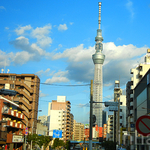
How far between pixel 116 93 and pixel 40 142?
85313 millimetres

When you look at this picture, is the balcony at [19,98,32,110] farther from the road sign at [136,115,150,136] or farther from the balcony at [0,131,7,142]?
the road sign at [136,115,150,136]

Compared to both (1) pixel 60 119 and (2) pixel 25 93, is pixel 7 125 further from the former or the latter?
(1) pixel 60 119

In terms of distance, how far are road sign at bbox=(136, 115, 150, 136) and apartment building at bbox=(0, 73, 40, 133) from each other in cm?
7554

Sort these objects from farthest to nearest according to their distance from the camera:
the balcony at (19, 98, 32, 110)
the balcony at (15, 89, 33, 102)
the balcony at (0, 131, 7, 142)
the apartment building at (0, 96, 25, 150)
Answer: the balcony at (15, 89, 33, 102) < the balcony at (19, 98, 32, 110) < the apartment building at (0, 96, 25, 150) < the balcony at (0, 131, 7, 142)

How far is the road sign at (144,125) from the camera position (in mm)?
8531

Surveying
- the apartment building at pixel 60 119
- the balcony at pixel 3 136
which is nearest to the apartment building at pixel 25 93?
the balcony at pixel 3 136

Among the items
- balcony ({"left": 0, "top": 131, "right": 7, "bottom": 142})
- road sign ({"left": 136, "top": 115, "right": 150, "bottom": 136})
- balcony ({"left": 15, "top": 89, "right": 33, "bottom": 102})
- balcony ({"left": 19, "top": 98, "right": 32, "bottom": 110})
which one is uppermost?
balcony ({"left": 15, "top": 89, "right": 33, "bottom": 102})

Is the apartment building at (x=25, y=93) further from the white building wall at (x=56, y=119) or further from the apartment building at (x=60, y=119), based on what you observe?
the apartment building at (x=60, y=119)

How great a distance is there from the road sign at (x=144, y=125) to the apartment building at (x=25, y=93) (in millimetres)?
75541

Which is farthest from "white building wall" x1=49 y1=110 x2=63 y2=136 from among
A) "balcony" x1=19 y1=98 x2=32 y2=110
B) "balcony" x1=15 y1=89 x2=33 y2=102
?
"balcony" x1=19 y1=98 x2=32 y2=110

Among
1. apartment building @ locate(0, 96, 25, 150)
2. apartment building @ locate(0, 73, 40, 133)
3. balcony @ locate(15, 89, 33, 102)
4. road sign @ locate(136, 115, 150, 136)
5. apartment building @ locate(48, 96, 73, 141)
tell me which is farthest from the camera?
apartment building @ locate(48, 96, 73, 141)

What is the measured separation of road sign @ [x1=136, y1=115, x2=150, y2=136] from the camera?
8531mm

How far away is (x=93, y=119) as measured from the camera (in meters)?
24.9

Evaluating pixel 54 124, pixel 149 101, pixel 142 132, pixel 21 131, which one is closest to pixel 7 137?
pixel 21 131
